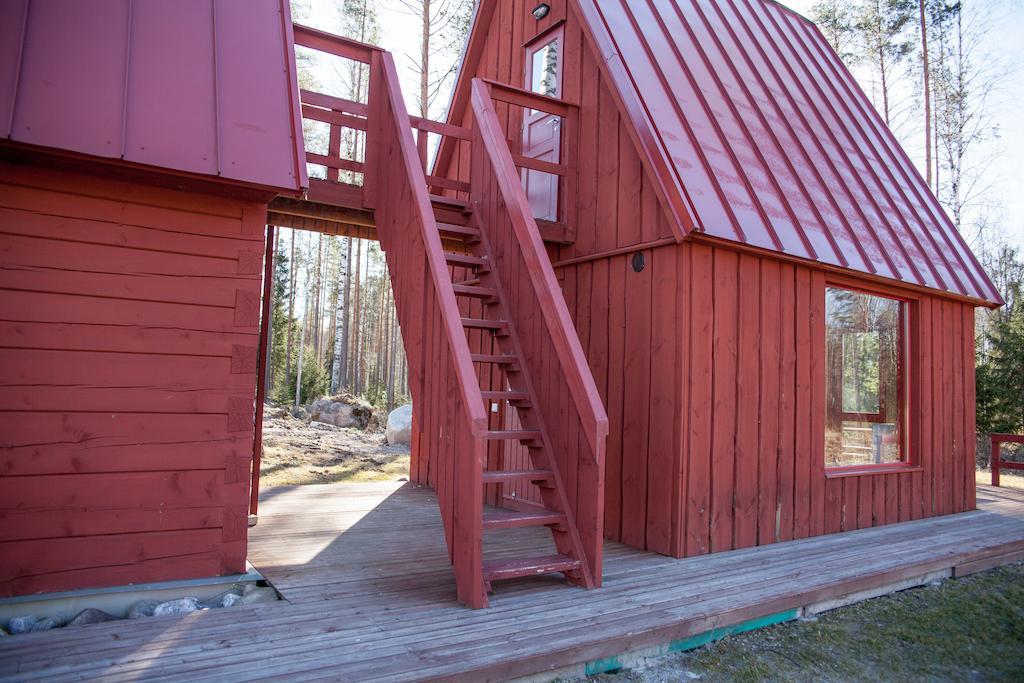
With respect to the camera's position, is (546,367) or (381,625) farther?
(546,367)

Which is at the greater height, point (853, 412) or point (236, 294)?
point (236, 294)

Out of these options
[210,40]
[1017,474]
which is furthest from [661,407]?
[1017,474]

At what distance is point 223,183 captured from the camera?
3.99 m

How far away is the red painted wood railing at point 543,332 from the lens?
4352 millimetres

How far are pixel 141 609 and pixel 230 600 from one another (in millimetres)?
454

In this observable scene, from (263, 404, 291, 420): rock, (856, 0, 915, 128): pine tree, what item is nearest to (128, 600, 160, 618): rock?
(263, 404, 291, 420): rock

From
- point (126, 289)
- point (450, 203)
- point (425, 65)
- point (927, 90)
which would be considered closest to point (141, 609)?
point (126, 289)

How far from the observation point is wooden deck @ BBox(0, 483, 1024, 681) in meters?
3.05

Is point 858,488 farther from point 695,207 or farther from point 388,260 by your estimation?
point 388,260

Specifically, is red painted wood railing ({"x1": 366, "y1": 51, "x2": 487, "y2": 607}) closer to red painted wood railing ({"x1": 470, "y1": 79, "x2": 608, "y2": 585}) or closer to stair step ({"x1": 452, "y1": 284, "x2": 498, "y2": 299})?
stair step ({"x1": 452, "y1": 284, "x2": 498, "y2": 299})

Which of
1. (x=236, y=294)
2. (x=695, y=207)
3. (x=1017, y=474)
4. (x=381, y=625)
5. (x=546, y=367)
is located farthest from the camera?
(x=1017, y=474)

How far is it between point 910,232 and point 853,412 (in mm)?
2278

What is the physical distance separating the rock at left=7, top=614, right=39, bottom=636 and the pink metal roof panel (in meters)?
2.44

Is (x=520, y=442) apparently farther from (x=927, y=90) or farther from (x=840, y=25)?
(x=840, y=25)
